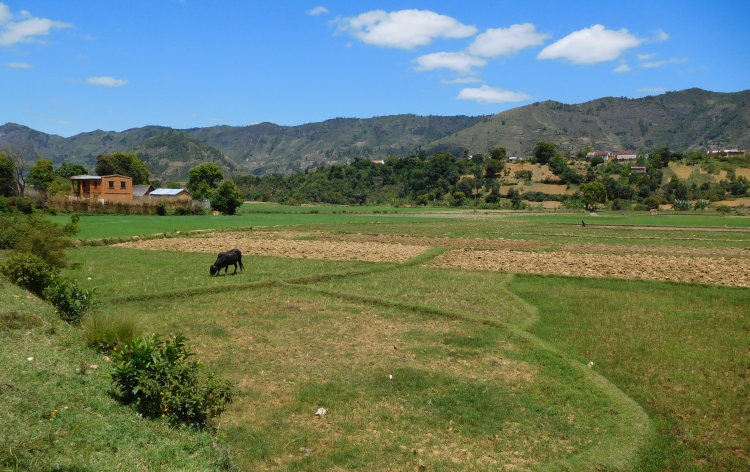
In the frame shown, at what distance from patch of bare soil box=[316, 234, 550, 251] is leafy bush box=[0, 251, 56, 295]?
2277 centimetres

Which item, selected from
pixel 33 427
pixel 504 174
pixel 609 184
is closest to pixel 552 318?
pixel 33 427

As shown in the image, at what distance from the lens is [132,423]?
665 cm

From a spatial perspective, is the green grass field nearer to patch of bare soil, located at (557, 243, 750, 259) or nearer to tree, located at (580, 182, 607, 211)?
patch of bare soil, located at (557, 243, 750, 259)

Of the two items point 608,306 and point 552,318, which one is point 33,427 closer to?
Result: point 552,318

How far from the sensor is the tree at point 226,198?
221 feet

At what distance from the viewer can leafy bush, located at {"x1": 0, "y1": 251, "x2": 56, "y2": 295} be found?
13875mm

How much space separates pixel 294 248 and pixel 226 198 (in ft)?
132

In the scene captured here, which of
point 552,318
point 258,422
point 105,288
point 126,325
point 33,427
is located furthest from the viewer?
point 105,288

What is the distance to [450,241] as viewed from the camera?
3594 centimetres

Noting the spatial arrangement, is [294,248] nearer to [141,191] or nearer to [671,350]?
[671,350]

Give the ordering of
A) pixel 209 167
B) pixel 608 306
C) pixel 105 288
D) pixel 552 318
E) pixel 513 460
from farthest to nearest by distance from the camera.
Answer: pixel 209 167
pixel 105 288
pixel 608 306
pixel 552 318
pixel 513 460

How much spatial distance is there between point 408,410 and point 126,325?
210 inches

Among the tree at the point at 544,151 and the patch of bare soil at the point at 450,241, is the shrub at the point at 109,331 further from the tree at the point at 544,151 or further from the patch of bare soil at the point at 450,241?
the tree at the point at 544,151

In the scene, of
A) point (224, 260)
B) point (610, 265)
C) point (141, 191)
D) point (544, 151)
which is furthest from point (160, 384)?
point (544, 151)
